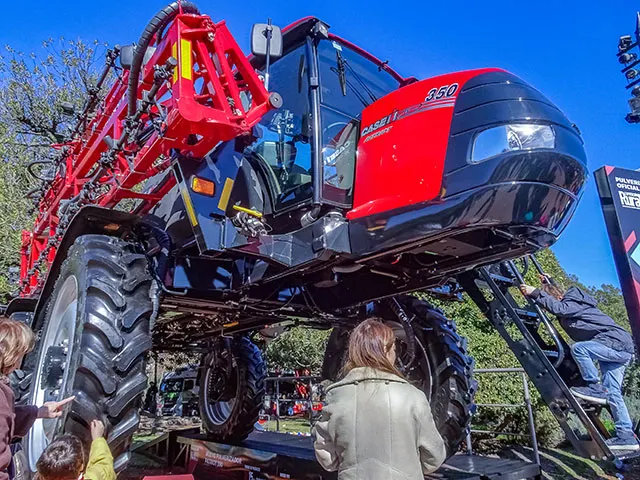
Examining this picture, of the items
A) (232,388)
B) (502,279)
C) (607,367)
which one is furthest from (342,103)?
(232,388)

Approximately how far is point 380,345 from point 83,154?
428cm

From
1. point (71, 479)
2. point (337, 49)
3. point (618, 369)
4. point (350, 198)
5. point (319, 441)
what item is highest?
point (337, 49)

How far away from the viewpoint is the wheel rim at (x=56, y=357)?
9.45 ft

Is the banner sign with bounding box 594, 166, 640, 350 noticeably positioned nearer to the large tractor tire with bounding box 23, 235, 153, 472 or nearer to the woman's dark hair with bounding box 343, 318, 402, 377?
the woman's dark hair with bounding box 343, 318, 402, 377

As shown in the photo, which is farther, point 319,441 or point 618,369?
point 618,369

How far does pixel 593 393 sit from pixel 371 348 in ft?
7.32

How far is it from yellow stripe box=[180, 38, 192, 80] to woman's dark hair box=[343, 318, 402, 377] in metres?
1.98

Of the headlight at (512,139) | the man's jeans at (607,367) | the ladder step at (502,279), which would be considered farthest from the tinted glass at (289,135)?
the man's jeans at (607,367)

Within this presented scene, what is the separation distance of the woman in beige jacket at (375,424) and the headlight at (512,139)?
3.35ft

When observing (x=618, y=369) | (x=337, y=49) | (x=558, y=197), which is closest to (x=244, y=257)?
(x=337, y=49)

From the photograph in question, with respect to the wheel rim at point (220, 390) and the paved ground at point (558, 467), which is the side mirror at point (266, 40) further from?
the paved ground at point (558, 467)

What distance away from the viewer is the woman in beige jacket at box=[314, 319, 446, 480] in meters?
1.99

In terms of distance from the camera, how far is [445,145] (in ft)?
8.44

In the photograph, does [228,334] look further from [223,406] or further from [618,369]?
[618,369]
